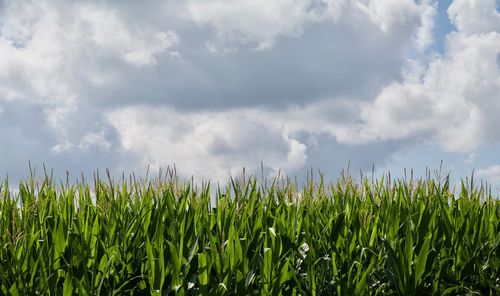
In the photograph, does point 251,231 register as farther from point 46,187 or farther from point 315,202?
point 46,187

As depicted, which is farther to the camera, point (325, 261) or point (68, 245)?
point (68, 245)

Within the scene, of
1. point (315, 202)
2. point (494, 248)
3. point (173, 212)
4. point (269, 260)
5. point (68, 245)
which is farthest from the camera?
point (315, 202)

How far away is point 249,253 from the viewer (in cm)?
526

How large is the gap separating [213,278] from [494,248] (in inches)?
105

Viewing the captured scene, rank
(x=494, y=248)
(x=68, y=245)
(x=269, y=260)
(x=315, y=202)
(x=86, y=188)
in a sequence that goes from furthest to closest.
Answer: (x=86, y=188)
(x=315, y=202)
(x=494, y=248)
(x=68, y=245)
(x=269, y=260)

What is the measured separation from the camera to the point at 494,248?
5746 millimetres

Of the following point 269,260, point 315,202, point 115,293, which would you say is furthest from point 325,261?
point 315,202

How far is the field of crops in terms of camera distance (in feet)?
15.4

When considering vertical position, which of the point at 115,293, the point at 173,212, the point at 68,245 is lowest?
the point at 115,293

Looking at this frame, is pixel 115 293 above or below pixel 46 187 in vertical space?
below

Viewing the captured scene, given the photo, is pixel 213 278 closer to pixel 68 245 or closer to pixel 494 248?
pixel 68 245

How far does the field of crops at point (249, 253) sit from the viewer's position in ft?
15.4

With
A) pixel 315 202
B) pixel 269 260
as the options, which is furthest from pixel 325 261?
pixel 315 202

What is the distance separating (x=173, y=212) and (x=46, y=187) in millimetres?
2475
